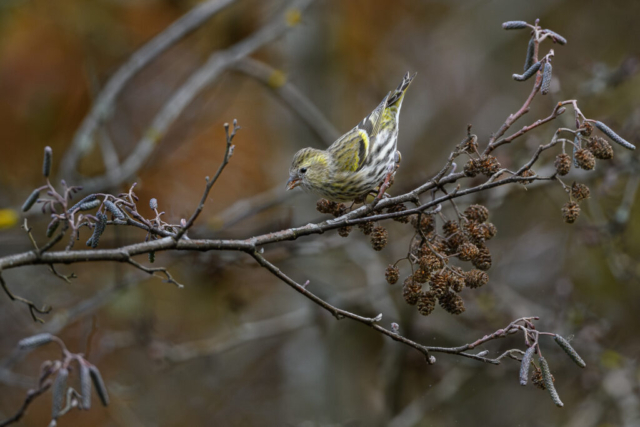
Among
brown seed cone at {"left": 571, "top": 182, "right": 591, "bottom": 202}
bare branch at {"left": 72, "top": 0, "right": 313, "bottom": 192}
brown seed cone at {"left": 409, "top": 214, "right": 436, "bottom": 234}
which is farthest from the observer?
bare branch at {"left": 72, "top": 0, "right": 313, "bottom": 192}

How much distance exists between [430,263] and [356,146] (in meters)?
1.56

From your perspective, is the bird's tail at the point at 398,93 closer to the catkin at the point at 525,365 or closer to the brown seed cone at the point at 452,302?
the brown seed cone at the point at 452,302

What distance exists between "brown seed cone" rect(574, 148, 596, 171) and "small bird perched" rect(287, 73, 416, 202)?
1.11 meters

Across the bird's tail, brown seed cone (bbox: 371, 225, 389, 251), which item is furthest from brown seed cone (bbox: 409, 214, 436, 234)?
the bird's tail

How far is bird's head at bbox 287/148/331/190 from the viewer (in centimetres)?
342

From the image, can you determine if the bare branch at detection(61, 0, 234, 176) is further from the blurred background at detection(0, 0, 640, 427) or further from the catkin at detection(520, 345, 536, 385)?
the catkin at detection(520, 345, 536, 385)

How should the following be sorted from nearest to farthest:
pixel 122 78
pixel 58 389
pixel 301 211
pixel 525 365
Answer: pixel 58 389 < pixel 525 365 < pixel 122 78 < pixel 301 211

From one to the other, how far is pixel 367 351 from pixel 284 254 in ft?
10.1

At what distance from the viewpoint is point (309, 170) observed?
138 inches

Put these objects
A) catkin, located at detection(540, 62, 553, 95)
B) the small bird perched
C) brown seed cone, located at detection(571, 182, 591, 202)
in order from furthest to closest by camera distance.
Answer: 1. the small bird perched
2. brown seed cone, located at detection(571, 182, 591, 202)
3. catkin, located at detection(540, 62, 553, 95)

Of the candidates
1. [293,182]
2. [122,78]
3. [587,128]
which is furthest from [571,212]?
[122,78]

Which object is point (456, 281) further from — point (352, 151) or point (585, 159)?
point (352, 151)

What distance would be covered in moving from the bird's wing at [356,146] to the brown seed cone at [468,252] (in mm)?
1261

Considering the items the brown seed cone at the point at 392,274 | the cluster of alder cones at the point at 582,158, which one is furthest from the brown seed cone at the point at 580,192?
the brown seed cone at the point at 392,274
